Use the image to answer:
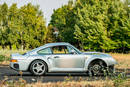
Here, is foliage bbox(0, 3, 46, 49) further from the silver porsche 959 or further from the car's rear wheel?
A: the car's rear wheel

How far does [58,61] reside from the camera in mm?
12734

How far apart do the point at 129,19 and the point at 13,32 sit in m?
26.4

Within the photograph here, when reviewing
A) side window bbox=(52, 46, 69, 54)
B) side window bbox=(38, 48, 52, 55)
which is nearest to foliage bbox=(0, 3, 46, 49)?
side window bbox=(52, 46, 69, 54)

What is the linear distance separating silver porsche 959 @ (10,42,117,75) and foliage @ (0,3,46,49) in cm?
5041

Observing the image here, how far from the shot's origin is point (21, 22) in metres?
63.6

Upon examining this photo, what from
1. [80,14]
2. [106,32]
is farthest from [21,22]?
[106,32]

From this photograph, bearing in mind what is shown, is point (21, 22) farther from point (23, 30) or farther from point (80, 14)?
point (80, 14)

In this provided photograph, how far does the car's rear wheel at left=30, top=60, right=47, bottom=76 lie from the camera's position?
41.2ft

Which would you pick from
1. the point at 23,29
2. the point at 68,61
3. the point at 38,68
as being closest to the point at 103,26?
the point at 23,29

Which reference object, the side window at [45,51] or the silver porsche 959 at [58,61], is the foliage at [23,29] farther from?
the silver porsche 959 at [58,61]

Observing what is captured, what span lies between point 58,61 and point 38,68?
33.9 inches

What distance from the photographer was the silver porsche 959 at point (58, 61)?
1257 cm

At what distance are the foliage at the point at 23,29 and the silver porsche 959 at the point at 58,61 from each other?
1985 inches

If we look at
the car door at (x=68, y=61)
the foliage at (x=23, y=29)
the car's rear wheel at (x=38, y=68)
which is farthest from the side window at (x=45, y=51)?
the foliage at (x=23, y=29)
